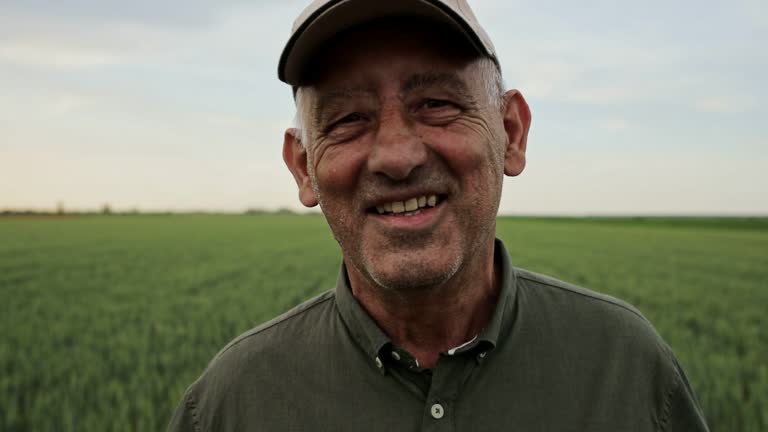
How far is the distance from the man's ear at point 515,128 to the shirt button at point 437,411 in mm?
676

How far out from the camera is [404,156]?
1.40 meters

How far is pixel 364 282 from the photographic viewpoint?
1.63 metres

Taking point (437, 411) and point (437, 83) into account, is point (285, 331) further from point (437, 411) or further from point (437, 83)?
point (437, 83)

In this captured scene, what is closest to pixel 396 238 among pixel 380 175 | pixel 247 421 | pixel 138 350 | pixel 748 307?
pixel 380 175

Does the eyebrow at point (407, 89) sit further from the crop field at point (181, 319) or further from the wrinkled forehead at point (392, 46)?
the crop field at point (181, 319)

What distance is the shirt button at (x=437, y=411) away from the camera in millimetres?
1372

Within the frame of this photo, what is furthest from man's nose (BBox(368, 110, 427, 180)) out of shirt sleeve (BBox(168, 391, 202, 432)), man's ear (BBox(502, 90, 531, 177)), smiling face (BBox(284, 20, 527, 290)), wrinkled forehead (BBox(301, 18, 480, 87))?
shirt sleeve (BBox(168, 391, 202, 432))

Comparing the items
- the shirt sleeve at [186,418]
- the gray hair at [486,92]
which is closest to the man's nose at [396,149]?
the gray hair at [486,92]

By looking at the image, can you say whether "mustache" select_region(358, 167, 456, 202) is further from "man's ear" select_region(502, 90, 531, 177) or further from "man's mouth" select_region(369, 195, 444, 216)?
"man's ear" select_region(502, 90, 531, 177)

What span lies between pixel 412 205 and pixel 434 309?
0.30m

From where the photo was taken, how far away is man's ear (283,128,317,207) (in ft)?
5.70

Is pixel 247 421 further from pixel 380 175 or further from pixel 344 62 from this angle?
pixel 344 62

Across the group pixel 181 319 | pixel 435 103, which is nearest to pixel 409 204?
pixel 435 103

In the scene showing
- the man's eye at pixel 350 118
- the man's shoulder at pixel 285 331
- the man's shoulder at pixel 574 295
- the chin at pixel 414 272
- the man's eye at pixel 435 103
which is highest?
the man's eye at pixel 435 103
